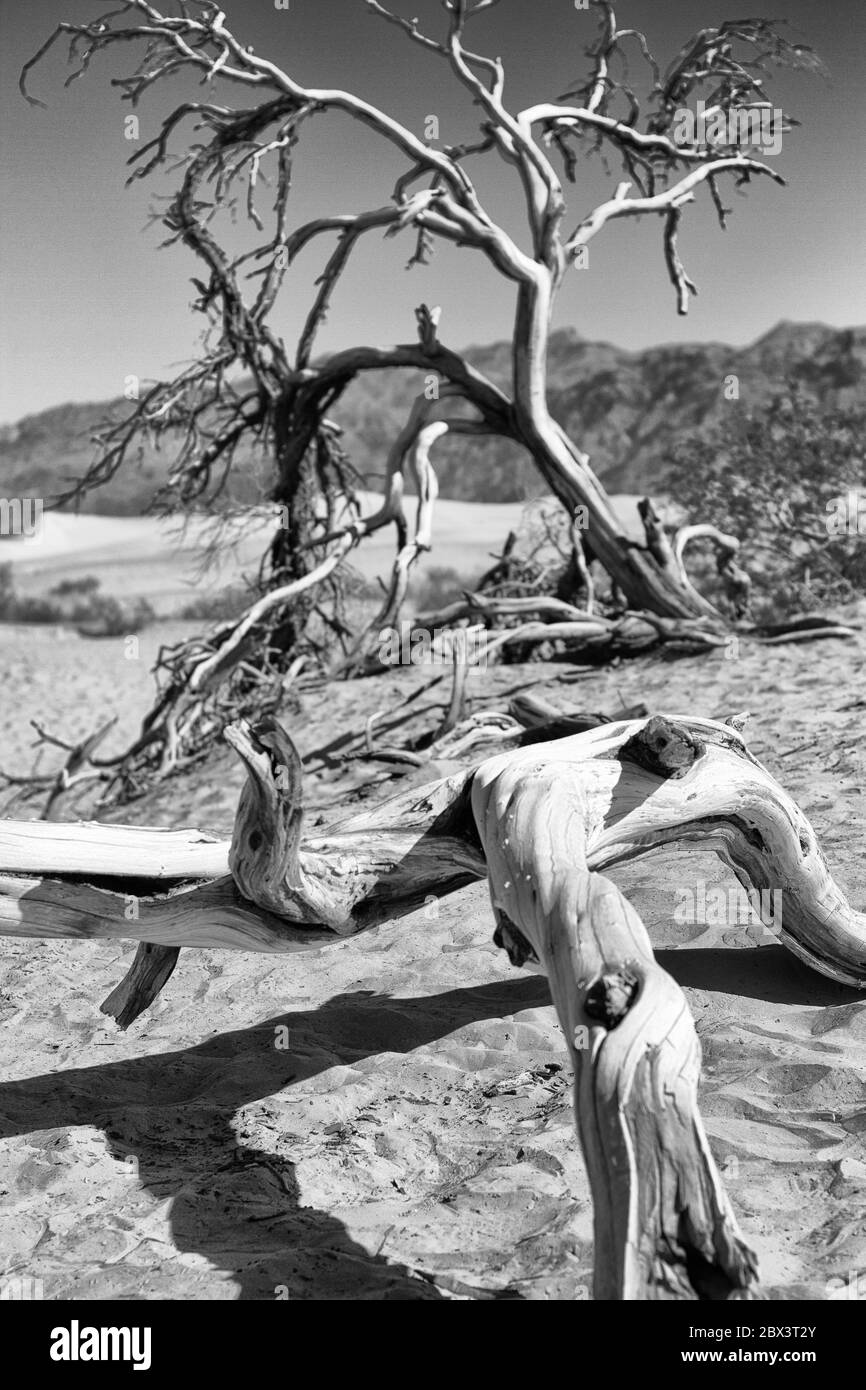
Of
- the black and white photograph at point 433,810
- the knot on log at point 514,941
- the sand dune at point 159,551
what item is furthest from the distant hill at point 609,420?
the knot on log at point 514,941

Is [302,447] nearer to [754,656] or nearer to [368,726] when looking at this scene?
[368,726]

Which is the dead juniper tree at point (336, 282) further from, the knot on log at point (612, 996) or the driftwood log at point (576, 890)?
the knot on log at point (612, 996)

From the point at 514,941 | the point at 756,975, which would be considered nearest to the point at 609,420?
the point at 756,975

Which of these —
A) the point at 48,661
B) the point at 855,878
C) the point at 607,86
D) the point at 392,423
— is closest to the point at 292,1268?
the point at 855,878

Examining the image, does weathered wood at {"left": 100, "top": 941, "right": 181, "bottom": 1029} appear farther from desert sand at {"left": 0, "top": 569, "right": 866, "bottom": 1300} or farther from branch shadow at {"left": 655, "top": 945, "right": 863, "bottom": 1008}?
branch shadow at {"left": 655, "top": 945, "right": 863, "bottom": 1008}

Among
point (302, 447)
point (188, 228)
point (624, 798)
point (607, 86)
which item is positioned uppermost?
point (607, 86)

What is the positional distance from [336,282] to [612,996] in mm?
7164

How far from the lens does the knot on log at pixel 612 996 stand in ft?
6.72

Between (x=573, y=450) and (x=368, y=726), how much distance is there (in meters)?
3.23

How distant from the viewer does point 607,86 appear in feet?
30.1

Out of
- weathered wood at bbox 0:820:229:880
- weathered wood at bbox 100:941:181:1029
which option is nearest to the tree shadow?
weathered wood at bbox 100:941:181:1029

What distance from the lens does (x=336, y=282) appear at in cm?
821

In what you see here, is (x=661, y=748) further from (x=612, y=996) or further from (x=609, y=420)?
(x=609, y=420)

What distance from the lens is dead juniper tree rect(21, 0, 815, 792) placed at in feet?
26.3
